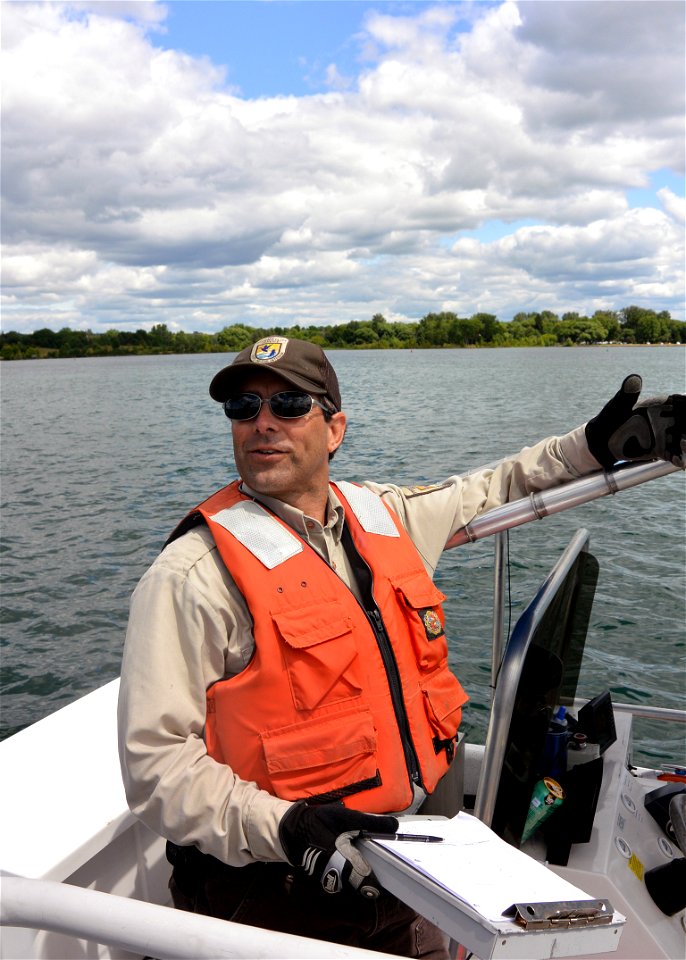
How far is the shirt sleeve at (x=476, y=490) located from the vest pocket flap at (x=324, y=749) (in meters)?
0.70

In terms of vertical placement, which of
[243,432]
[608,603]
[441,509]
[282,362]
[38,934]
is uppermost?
[282,362]

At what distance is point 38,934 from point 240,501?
110 centimetres

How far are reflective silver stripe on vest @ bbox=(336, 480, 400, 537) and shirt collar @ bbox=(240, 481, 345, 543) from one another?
0.23 ft

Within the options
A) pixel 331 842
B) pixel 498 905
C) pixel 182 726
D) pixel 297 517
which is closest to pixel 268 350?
pixel 297 517

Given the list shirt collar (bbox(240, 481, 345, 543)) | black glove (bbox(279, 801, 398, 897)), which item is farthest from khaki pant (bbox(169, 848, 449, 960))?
shirt collar (bbox(240, 481, 345, 543))

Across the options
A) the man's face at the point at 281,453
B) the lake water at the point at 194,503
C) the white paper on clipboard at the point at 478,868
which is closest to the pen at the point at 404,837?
the white paper on clipboard at the point at 478,868

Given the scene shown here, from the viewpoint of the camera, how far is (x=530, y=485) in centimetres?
256

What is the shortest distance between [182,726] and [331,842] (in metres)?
0.40

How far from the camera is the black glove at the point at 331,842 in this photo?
150cm

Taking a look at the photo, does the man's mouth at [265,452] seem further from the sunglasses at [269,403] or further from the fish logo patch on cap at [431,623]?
the fish logo patch on cap at [431,623]

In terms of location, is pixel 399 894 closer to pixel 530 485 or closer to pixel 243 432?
pixel 243 432

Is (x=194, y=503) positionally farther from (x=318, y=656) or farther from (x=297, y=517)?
(x=318, y=656)

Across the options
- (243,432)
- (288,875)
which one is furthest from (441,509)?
(288,875)

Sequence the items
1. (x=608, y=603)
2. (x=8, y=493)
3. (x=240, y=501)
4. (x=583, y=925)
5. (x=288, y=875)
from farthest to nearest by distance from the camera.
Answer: (x=8, y=493)
(x=608, y=603)
(x=240, y=501)
(x=288, y=875)
(x=583, y=925)
